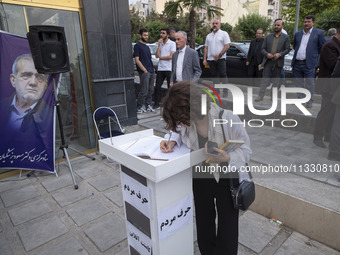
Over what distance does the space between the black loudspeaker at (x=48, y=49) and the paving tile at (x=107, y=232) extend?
6.98 feet

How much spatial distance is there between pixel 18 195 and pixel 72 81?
2.20 meters

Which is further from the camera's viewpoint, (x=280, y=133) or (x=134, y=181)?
(x=280, y=133)

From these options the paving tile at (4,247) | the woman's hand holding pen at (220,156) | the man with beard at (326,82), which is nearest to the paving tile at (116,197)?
the paving tile at (4,247)

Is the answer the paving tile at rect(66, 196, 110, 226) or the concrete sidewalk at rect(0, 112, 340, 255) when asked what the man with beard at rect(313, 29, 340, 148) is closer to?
the concrete sidewalk at rect(0, 112, 340, 255)

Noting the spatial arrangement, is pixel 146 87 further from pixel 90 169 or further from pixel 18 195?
pixel 18 195

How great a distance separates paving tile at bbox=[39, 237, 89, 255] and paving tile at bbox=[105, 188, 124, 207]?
2.37 feet

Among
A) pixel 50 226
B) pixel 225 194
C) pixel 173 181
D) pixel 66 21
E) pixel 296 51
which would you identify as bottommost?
pixel 50 226

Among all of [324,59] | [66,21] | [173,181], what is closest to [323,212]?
[173,181]

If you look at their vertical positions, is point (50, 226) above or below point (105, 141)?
below

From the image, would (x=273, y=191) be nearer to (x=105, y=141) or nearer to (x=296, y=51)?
(x=105, y=141)

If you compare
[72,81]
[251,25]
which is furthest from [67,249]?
[251,25]

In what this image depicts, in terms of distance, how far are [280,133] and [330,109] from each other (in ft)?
3.50

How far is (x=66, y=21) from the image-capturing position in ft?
14.6

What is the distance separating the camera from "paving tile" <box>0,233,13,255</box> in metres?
2.37
